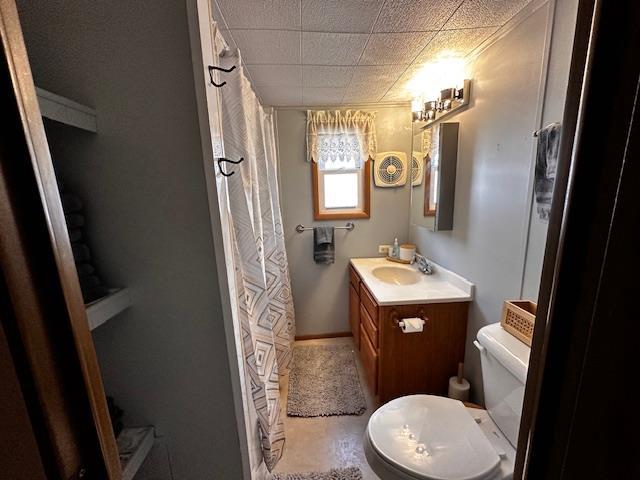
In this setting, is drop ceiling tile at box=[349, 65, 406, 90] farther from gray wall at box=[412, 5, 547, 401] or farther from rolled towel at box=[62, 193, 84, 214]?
rolled towel at box=[62, 193, 84, 214]

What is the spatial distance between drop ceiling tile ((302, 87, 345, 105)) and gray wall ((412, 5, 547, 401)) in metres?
0.91

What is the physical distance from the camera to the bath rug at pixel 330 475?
1.36 m

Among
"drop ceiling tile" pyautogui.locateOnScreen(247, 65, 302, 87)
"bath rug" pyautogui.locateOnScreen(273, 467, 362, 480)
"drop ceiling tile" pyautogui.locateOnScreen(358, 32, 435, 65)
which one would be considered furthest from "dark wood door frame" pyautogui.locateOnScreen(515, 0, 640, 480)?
"drop ceiling tile" pyautogui.locateOnScreen(247, 65, 302, 87)

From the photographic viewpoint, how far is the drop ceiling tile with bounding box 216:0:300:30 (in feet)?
3.29

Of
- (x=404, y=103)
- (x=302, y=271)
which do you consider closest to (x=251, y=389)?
(x=302, y=271)

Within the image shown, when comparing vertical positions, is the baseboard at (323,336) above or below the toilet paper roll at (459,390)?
below

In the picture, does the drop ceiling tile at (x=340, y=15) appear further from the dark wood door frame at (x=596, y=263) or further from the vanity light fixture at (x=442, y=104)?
the dark wood door frame at (x=596, y=263)

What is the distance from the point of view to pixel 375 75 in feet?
5.43

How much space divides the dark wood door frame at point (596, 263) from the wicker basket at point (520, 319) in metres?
0.78

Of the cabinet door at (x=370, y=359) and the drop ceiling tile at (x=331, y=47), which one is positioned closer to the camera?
the drop ceiling tile at (x=331, y=47)

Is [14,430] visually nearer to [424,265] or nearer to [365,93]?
[424,265]

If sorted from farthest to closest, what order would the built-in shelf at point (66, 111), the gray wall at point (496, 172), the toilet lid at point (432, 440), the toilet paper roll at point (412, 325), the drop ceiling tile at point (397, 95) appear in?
1. the drop ceiling tile at point (397, 95)
2. the toilet paper roll at point (412, 325)
3. the gray wall at point (496, 172)
4. the toilet lid at point (432, 440)
5. the built-in shelf at point (66, 111)

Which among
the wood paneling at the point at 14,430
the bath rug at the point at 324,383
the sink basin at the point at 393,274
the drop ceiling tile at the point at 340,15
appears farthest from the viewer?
the sink basin at the point at 393,274

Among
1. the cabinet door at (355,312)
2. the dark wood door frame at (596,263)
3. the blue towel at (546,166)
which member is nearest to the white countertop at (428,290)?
the cabinet door at (355,312)
